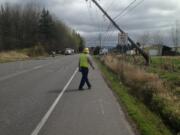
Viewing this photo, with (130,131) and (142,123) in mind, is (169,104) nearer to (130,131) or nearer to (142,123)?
(142,123)

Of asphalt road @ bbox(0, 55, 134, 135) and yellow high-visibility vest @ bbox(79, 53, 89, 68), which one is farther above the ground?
yellow high-visibility vest @ bbox(79, 53, 89, 68)

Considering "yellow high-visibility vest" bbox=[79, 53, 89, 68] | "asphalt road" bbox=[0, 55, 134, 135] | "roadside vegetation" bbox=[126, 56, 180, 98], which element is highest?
"yellow high-visibility vest" bbox=[79, 53, 89, 68]

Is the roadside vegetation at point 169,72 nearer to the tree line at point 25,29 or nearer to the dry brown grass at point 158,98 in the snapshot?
the dry brown grass at point 158,98

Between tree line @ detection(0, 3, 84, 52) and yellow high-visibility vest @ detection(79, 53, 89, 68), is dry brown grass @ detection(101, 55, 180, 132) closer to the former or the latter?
yellow high-visibility vest @ detection(79, 53, 89, 68)

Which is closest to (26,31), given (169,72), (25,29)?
(25,29)

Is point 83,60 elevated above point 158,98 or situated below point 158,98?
above

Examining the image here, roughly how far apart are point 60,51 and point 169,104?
12570 centimetres

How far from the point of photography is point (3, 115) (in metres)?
10.4

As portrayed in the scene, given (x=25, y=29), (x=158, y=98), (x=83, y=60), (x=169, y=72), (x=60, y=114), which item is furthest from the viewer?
(x=25, y=29)

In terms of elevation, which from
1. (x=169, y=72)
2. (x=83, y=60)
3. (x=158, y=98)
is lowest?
(x=169, y=72)

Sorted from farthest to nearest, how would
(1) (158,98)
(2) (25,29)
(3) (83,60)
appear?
(2) (25,29), (3) (83,60), (1) (158,98)

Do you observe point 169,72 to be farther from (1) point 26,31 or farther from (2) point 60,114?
(1) point 26,31

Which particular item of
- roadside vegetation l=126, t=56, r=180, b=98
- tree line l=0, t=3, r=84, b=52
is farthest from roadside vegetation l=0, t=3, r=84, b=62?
roadside vegetation l=126, t=56, r=180, b=98

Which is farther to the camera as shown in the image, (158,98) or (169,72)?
(169,72)
